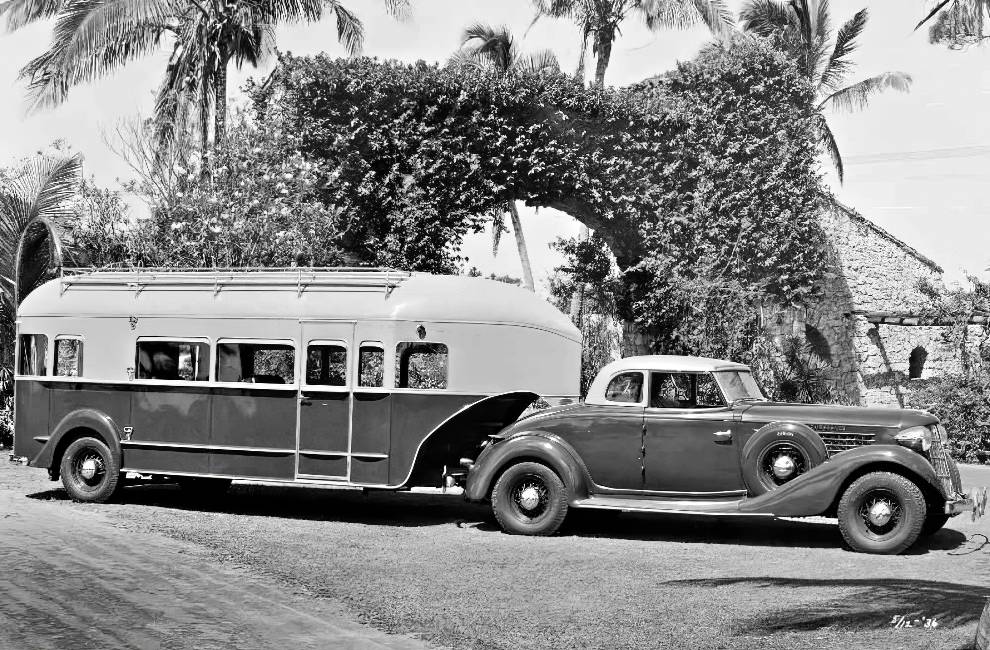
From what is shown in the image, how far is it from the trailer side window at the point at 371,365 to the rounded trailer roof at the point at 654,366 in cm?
239

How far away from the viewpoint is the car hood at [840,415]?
444 inches

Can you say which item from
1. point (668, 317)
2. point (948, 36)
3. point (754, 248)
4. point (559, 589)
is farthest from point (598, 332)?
point (559, 589)

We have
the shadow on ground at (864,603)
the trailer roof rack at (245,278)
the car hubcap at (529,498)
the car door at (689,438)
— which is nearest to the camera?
the shadow on ground at (864,603)

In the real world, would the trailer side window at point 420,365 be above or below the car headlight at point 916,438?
above

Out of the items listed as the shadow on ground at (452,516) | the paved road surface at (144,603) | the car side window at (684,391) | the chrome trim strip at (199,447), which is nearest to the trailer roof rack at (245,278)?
the chrome trim strip at (199,447)

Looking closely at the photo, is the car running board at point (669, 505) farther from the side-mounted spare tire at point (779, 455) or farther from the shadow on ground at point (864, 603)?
the shadow on ground at point (864, 603)

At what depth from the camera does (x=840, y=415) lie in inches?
454

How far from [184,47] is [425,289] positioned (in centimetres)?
1918

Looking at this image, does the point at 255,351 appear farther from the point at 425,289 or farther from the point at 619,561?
the point at 619,561

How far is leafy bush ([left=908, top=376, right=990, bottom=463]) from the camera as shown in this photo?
63.6ft

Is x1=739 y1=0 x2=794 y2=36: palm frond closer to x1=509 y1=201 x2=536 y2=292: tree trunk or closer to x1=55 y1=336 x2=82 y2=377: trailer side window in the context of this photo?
x1=509 y1=201 x2=536 y2=292: tree trunk

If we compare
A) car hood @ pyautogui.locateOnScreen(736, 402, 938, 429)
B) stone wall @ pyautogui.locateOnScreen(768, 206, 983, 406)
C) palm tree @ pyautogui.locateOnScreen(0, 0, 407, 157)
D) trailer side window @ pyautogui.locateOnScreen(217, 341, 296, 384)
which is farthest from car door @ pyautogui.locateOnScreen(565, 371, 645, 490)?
palm tree @ pyautogui.locateOnScreen(0, 0, 407, 157)

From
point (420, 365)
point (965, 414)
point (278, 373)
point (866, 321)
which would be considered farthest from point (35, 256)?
point (965, 414)

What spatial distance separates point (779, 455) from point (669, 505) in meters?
1.24
